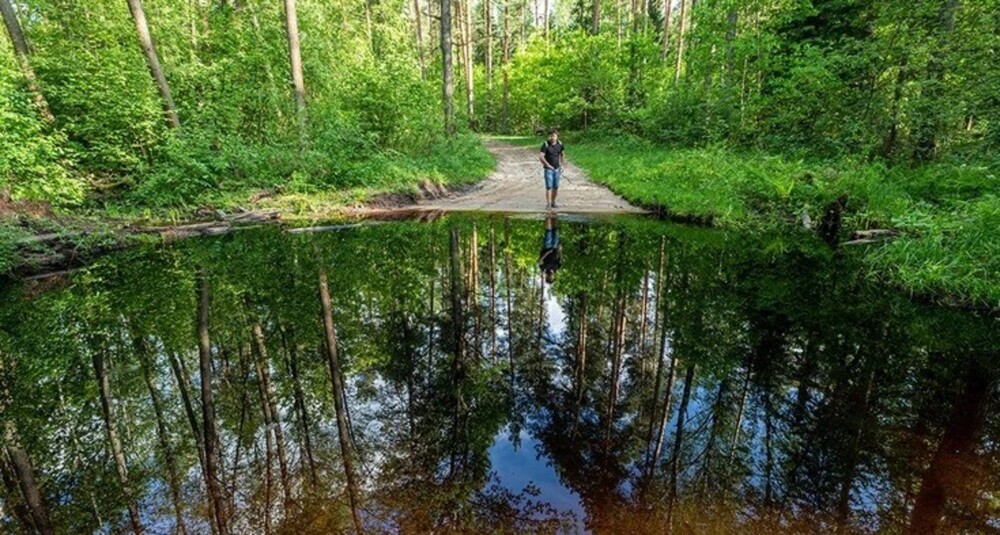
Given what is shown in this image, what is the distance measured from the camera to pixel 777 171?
35.9ft

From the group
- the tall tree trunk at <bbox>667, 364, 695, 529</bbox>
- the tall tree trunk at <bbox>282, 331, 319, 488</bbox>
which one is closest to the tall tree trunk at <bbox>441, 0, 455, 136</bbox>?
the tall tree trunk at <bbox>282, 331, 319, 488</bbox>

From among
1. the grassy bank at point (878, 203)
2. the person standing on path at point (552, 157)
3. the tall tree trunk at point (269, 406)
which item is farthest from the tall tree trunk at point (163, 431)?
the person standing on path at point (552, 157)

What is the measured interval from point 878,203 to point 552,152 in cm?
685

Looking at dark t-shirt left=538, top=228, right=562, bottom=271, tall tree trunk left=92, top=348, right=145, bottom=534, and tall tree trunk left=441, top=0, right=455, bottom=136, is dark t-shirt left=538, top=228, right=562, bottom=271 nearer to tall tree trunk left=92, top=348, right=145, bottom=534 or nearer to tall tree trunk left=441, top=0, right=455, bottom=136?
tall tree trunk left=92, top=348, right=145, bottom=534

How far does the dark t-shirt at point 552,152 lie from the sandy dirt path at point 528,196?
1336mm

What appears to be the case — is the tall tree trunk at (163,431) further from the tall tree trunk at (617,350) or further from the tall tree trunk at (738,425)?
the tall tree trunk at (738,425)

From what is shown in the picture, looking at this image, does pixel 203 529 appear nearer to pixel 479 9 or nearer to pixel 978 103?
pixel 978 103

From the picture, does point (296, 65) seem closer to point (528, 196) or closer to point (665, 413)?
point (528, 196)

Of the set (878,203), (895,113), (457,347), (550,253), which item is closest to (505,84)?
(895,113)

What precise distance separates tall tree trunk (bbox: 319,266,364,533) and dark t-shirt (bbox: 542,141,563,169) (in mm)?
7396

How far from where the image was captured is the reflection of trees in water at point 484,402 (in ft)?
9.07

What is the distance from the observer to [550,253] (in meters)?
8.73

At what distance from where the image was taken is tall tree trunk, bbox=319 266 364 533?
280 cm

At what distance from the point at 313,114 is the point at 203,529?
48.3 feet
